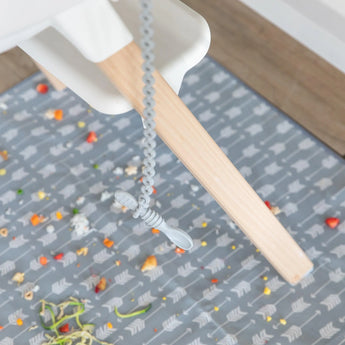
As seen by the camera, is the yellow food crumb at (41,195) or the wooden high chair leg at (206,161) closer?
the wooden high chair leg at (206,161)

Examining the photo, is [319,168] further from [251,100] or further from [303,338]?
[303,338]

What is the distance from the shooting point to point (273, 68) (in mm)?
1276

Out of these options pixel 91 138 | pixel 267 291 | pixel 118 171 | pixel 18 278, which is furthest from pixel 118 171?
pixel 267 291

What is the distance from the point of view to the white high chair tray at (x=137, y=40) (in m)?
0.65

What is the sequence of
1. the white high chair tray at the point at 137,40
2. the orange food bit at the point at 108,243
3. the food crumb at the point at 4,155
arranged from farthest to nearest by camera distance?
the food crumb at the point at 4,155
the orange food bit at the point at 108,243
the white high chair tray at the point at 137,40

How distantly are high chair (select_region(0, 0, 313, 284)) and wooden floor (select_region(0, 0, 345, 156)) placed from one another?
0.46 meters

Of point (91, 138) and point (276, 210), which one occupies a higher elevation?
point (91, 138)

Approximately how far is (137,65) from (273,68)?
30.5 inches

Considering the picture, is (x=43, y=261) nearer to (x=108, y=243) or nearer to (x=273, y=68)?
(x=108, y=243)

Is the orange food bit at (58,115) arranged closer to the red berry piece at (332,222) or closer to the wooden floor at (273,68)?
the wooden floor at (273,68)

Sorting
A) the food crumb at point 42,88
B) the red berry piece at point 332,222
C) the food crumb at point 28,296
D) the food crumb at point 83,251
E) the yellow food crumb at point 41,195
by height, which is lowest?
the red berry piece at point 332,222

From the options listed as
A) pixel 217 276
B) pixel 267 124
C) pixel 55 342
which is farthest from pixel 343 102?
pixel 55 342

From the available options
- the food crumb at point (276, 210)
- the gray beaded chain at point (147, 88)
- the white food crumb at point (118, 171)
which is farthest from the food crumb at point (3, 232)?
the food crumb at point (276, 210)

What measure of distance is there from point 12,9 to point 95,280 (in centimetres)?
75
